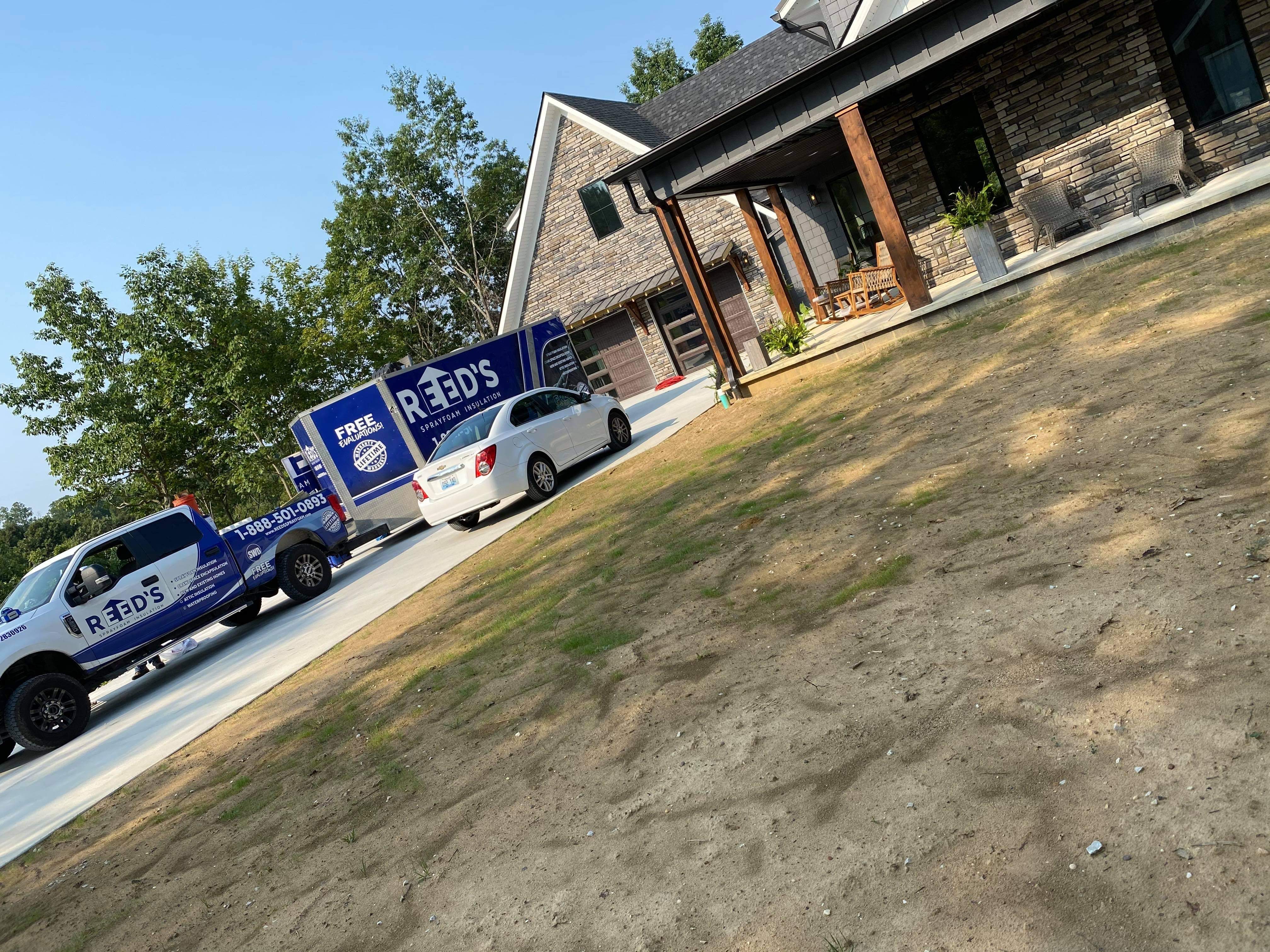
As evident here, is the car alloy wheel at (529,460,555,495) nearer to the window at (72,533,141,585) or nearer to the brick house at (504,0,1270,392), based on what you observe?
the brick house at (504,0,1270,392)

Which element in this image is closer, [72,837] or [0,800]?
[72,837]

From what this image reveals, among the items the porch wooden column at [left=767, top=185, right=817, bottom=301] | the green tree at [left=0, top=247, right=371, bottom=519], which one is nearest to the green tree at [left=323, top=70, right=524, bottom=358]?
the green tree at [left=0, top=247, right=371, bottom=519]

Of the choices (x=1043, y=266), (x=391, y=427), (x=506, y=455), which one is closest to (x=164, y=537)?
(x=506, y=455)

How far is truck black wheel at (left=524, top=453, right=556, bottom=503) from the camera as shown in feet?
44.0

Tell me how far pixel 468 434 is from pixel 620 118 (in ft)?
52.3

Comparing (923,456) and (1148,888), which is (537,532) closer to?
(923,456)

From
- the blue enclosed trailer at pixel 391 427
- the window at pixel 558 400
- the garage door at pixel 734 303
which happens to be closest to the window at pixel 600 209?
the garage door at pixel 734 303

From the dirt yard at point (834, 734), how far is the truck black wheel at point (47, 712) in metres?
3.41

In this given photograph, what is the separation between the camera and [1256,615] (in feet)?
11.5

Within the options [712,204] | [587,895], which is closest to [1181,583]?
[587,895]

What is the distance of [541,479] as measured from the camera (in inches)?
535

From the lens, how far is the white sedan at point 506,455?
12898mm

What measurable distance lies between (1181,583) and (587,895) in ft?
9.17

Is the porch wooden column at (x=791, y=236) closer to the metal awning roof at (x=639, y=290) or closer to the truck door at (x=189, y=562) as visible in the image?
the metal awning roof at (x=639, y=290)
